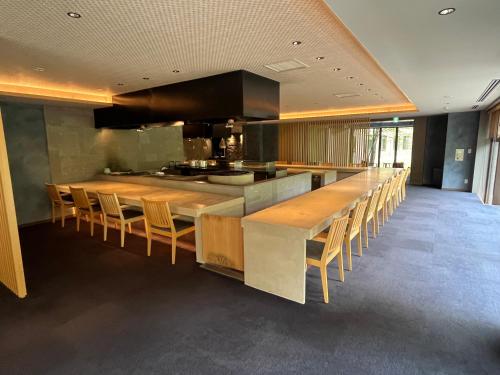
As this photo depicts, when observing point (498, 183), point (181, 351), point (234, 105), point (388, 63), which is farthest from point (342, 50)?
point (498, 183)

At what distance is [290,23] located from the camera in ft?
7.47

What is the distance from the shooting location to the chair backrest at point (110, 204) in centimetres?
389

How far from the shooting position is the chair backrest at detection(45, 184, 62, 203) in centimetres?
498

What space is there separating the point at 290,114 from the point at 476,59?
5.94 meters

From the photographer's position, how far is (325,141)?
10062 millimetres

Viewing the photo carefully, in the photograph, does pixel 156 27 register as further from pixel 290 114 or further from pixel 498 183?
pixel 498 183

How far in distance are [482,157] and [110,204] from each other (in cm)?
973

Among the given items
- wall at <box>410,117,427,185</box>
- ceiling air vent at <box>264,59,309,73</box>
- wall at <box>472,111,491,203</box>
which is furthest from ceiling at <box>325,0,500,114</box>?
wall at <box>410,117,427,185</box>

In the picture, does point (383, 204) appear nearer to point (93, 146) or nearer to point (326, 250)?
point (326, 250)

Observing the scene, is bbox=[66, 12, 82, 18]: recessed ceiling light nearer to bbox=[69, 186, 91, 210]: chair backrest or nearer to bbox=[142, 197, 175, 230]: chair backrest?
bbox=[142, 197, 175, 230]: chair backrest

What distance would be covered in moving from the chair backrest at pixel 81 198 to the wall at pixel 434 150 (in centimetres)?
1042

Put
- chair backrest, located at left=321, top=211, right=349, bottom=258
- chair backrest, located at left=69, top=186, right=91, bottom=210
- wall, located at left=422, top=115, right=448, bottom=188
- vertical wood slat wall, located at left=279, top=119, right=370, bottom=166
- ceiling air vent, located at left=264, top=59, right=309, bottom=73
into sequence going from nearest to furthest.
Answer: chair backrest, located at left=321, top=211, right=349, bottom=258 < ceiling air vent, located at left=264, top=59, right=309, bottom=73 < chair backrest, located at left=69, top=186, right=91, bottom=210 < vertical wood slat wall, located at left=279, top=119, right=370, bottom=166 < wall, located at left=422, top=115, right=448, bottom=188

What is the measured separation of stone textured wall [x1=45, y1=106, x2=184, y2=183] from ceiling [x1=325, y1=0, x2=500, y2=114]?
5423 mm

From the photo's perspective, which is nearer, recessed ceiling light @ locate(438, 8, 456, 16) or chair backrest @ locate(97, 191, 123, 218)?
recessed ceiling light @ locate(438, 8, 456, 16)
